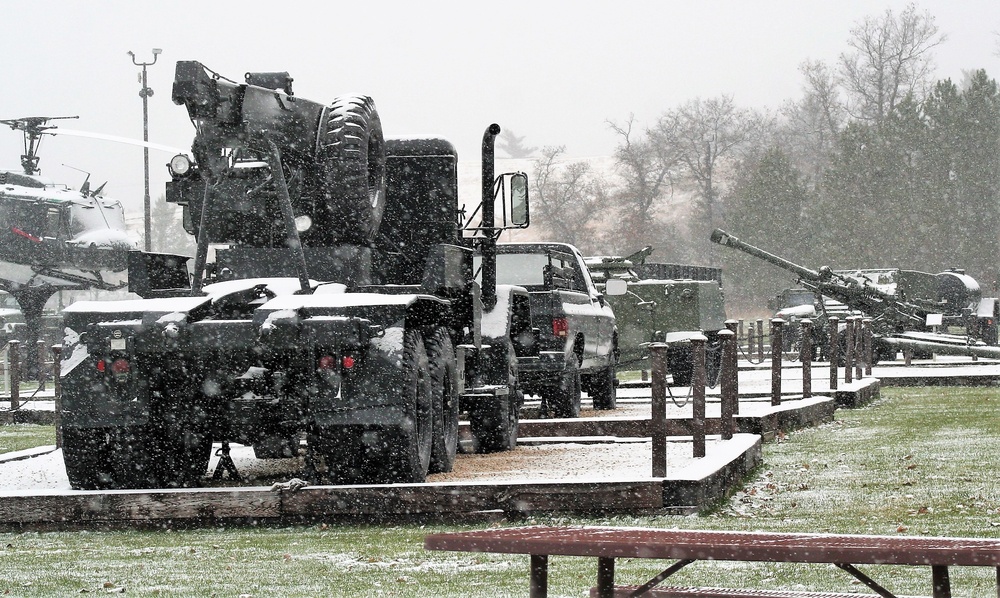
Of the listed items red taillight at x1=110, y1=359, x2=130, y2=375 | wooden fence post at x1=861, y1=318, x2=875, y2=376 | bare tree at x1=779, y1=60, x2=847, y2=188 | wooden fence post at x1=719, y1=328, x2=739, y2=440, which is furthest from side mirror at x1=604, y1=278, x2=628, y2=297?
bare tree at x1=779, y1=60, x2=847, y2=188

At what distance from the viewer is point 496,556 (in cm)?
811

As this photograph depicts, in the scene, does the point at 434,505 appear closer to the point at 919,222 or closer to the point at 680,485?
the point at 680,485

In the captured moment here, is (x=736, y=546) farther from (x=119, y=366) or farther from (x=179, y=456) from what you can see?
(x=179, y=456)

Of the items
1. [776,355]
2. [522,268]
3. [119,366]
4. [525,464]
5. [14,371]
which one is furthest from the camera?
[14,371]

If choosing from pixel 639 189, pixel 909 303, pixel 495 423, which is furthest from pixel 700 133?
pixel 495 423

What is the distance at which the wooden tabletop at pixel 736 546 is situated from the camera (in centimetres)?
440

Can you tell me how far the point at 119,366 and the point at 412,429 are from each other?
1911 mm

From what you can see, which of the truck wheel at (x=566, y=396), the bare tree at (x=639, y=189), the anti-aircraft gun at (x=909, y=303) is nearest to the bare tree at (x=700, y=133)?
the bare tree at (x=639, y=189)

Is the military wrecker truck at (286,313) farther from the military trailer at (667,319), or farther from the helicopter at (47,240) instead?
the helicopter at (47,240)

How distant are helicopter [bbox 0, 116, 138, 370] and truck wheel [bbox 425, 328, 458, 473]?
2794 cm

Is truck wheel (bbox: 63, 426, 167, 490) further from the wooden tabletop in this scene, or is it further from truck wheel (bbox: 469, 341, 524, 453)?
the wooden tabletop

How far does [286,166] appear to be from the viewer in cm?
1134

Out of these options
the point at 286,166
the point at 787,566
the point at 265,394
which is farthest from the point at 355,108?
the point at 787,566

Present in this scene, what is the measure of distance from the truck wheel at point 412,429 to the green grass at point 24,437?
7461 millimetres
